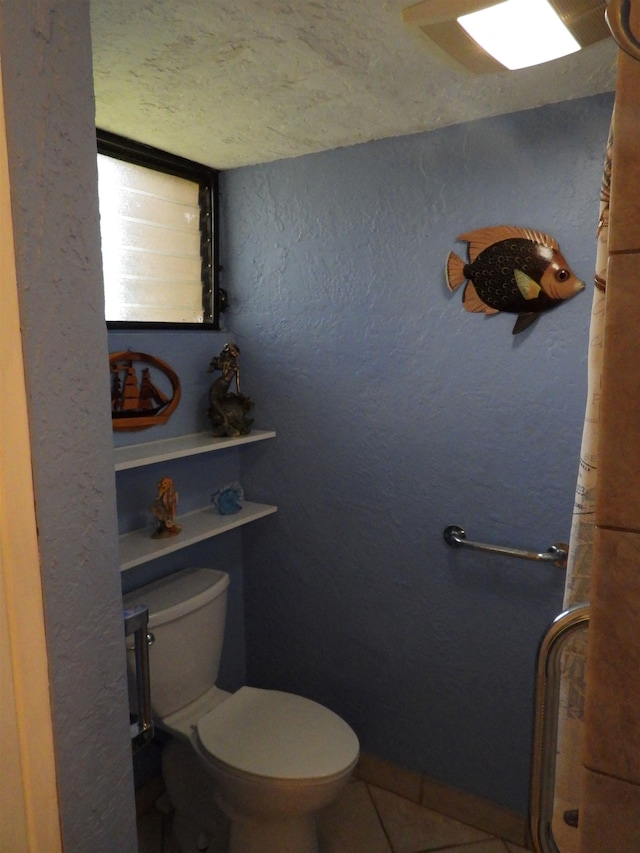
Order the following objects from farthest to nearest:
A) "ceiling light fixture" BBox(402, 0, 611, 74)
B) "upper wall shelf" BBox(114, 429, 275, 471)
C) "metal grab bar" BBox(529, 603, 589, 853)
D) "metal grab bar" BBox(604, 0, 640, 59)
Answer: "upper wall shelf" BBox(114, 429, 275, 471)
"ceiling light fixture" BBox(402, 0, 611, 74)
"metal grab bar" BBox(529, 603, 589, 853)
"metal grab bar" BBox(604, 0, 640, 59)

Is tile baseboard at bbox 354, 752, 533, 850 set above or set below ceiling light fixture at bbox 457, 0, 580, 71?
below

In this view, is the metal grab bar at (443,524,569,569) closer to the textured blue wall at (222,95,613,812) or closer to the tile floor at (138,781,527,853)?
the textured blue wall at (222,95,613,812)

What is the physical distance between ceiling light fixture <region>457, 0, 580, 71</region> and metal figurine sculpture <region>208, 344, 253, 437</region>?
4.00 ft

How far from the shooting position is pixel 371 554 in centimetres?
204

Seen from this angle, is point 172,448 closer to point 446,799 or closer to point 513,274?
point 513,274

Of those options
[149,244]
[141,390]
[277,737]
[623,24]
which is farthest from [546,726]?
[149,244]

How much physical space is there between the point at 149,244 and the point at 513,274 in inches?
45.8

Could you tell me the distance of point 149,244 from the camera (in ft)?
6.58

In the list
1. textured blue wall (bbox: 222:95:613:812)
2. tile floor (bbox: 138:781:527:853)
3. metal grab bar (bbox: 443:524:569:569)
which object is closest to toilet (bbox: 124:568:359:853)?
tile floor (bbox: 138:781:527:853)

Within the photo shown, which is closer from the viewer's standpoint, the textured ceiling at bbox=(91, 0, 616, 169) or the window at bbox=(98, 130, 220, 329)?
the textured ceiling at bbox=(91, 0, 616, 169)

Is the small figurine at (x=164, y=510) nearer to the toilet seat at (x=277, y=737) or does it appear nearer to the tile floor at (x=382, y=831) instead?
the toilet seat at (x=277, y=737)

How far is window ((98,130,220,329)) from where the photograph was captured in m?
1.87

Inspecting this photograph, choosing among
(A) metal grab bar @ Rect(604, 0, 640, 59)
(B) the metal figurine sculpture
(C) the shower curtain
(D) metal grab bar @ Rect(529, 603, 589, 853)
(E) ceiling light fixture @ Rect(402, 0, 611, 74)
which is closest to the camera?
(A) metal grab bar @ Rect(604, 0, 640, 59)

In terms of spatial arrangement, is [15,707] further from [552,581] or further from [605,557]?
[552,581]
